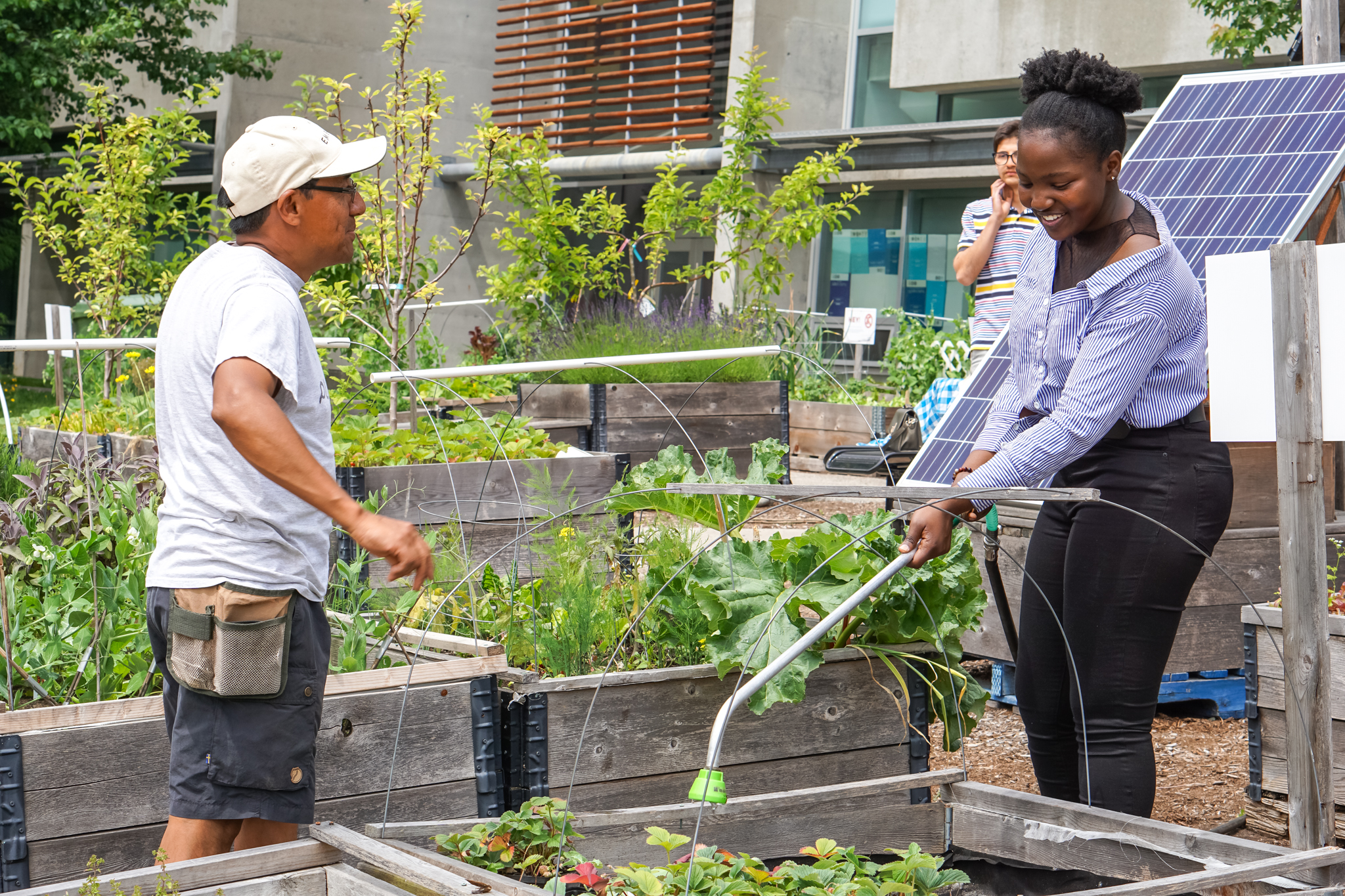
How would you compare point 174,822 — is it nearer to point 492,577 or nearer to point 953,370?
point 492,577

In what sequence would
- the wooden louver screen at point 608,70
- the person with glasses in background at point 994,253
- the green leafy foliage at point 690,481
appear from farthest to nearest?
the wooden louver screen at point 608,70 < the person with glasses in background at point 994,253 < the green leafy foliage at point 690,481

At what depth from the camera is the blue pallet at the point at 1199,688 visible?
3.70 m

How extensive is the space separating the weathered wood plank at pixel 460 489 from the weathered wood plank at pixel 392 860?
6.79 ft

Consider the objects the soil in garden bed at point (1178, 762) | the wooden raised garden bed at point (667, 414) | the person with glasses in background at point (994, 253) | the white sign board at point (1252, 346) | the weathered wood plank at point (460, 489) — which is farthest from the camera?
the wooden raised garden bed at point (667, 414)

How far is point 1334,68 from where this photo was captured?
403 centimetres

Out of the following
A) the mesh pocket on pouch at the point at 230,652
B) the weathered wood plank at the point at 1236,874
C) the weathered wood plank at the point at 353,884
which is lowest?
the weathered wood plank at the point at 353,884

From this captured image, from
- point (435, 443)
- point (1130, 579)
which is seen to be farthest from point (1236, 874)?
point (435, 443)

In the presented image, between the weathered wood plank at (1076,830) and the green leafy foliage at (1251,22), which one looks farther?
the green leafy foliage at (1251,22)

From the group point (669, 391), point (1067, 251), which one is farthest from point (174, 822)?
point (669, 391)

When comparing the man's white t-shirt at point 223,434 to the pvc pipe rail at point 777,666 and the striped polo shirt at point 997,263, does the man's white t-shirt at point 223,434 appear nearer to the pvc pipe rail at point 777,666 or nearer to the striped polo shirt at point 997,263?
the pvc pipe rail at point 777,666

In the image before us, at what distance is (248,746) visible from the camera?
192cm

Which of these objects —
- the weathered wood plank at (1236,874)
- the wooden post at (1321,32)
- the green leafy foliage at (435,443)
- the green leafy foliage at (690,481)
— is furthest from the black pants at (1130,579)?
the wooden post at (1321,32)

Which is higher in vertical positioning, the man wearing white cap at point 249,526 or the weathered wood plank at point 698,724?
the man wearing white cap at point 249,526

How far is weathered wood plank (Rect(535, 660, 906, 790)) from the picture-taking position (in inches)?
99.2
